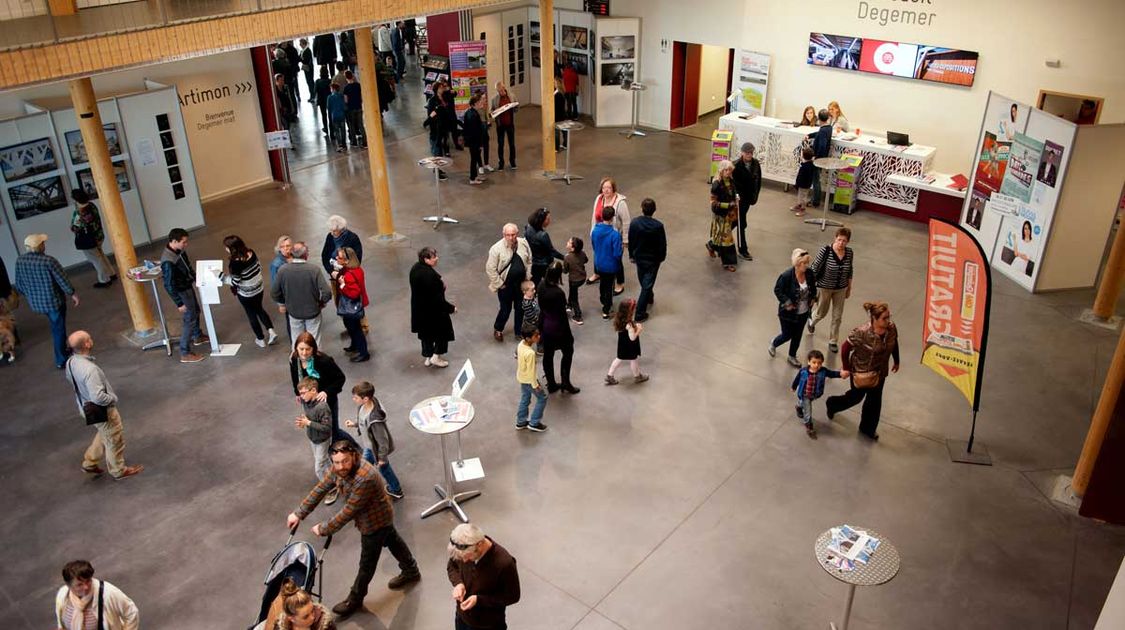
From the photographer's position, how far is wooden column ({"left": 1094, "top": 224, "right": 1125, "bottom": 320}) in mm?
10608

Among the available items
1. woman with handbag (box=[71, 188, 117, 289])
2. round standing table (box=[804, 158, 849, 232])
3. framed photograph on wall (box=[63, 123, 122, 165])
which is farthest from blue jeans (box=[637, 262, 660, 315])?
framed photograph on wall (box=[63, 123, 122, 165])

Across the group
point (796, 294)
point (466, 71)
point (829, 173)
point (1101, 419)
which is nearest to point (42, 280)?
point (796, 294)

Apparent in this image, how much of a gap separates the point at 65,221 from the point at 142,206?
3.82ft

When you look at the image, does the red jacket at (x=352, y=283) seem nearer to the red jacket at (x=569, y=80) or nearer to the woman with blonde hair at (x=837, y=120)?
the woman with blonde hair at (x=837, y=120)

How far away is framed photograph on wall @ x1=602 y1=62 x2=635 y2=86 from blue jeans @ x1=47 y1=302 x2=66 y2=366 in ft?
40.7

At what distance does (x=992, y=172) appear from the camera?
12859 mm

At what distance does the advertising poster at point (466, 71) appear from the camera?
18484 mm

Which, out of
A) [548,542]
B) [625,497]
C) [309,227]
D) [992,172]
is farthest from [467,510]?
[992,172]

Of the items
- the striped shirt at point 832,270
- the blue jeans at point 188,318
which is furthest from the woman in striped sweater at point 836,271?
the blue jeans at point 188,318

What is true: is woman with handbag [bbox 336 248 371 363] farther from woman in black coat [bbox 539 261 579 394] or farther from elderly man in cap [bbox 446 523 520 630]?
elderly man in cap [bbox 446 523 520 630]

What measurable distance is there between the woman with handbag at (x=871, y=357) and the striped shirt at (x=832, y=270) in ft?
4.83

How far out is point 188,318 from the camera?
10.4 meters

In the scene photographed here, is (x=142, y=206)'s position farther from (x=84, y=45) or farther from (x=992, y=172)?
(x=992, y=172)

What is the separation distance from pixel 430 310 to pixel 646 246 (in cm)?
292
